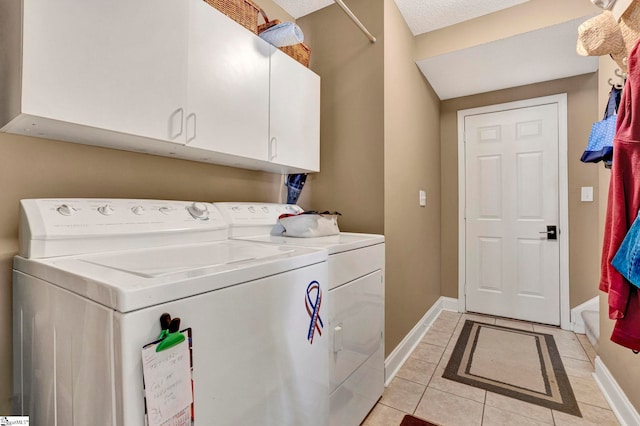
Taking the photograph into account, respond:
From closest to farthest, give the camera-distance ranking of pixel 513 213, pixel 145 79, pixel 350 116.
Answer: pixel 145 79 < pixel 350 116 < pixel 513 213

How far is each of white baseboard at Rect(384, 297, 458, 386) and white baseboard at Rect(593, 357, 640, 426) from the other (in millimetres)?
1171

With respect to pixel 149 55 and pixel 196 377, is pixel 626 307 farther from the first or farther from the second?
pixel 149 55

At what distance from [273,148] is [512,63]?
7.62 feet

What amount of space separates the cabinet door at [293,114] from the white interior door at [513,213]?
83.8 inches

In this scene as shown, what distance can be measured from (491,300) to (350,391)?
7.87 ft

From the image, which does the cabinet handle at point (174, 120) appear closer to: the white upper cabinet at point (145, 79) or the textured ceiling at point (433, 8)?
the white upper cabinet at point (145, 79)

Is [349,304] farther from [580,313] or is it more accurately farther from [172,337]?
[580,313]

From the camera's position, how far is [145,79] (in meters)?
1.11

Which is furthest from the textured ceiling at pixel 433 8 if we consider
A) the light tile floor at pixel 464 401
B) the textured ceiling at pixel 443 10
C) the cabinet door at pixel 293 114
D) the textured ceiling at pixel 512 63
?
the light tile floor at pixel 464 401

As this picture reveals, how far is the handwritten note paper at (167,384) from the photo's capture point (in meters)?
0.63

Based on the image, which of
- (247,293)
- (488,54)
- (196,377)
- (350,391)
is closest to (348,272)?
(350,391)

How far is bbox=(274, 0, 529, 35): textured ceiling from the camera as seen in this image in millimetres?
2164

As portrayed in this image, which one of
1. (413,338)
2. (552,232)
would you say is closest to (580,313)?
(552,232)

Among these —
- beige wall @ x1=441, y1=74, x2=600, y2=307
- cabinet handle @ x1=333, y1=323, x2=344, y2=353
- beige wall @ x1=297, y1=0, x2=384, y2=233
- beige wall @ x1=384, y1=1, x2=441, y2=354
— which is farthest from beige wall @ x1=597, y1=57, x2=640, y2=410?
cabinet handle @ x1=333, y1=323, x2=344, y2=353
